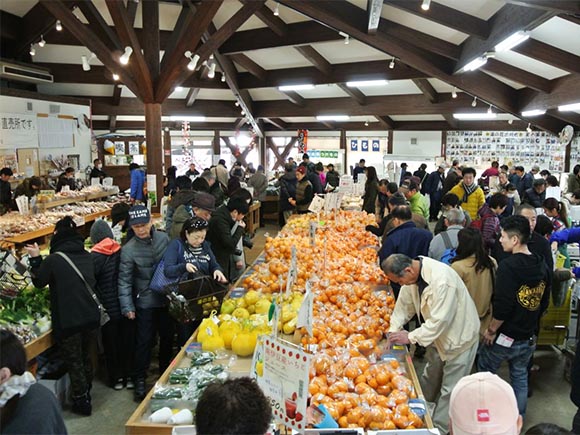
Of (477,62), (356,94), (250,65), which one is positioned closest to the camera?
(477,62)

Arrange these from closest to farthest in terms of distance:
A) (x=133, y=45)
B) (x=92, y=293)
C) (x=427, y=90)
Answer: (x=92, y=293) < (x=133, y=45) < (x=427, y=90)

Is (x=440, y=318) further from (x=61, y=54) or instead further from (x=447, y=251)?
(x=61, y=54)

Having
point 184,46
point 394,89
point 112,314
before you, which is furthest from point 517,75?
point 112,314

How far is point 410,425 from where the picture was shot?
7.85 feet

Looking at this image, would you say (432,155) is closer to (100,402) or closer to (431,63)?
(431,63)

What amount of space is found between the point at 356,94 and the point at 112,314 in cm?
1081

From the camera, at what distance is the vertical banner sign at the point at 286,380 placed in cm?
196

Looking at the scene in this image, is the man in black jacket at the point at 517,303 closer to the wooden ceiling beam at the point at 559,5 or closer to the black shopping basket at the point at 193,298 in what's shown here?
the black shopping basket at the point at 193,298

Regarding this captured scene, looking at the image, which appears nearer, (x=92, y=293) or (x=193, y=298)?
(x=193, y=298)

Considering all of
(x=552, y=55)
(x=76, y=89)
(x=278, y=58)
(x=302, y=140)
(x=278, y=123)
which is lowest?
(x=302, y=140)

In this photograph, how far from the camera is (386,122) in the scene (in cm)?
1639

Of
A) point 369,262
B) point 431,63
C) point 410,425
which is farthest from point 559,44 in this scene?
point 410,425

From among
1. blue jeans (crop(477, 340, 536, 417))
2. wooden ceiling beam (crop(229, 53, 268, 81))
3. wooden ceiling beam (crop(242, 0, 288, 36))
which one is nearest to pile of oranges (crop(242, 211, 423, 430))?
blue jeans (crop(477, 340, 536, 417))

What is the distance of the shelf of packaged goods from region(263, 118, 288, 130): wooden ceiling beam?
1551cm
